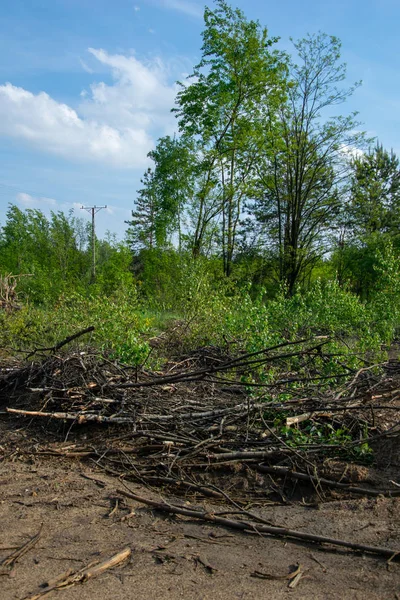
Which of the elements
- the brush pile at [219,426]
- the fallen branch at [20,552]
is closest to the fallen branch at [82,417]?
the brush pile at [219,426]

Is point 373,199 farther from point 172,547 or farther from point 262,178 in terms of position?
point 172,547

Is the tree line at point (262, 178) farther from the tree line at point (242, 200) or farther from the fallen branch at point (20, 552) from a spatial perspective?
the fallen branch at point (20, 552)

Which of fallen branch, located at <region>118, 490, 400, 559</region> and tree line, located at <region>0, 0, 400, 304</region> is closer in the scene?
fallen branch, located at <region>118, 490, 400, 559</region>

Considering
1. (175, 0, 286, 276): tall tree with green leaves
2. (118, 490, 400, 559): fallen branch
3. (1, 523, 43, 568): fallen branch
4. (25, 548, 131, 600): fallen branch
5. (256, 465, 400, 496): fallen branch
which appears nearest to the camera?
(25, 548, 131, 600): fallen branch

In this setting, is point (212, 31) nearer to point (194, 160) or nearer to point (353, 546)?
point (194, 160)

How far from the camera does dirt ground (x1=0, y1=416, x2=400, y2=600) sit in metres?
2.86

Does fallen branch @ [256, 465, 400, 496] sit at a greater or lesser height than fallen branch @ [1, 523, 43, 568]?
greater

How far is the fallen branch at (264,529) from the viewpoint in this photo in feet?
10.7

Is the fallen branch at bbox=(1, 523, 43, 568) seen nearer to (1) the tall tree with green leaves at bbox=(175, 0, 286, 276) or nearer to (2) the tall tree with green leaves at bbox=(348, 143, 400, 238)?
(1) the tall tree with green leaves at bbox=(175, 0, 286, 276)

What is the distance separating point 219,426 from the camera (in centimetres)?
520

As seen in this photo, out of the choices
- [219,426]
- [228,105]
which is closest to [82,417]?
[219,426]

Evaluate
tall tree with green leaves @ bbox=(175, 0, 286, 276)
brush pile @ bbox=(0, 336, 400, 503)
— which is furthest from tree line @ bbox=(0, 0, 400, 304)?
brush pile @ bbox=(0, 336, 400, 503)

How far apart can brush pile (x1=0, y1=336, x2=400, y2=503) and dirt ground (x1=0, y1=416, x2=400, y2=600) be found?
34 centimetres

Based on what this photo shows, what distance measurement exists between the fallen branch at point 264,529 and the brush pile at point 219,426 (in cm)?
39
